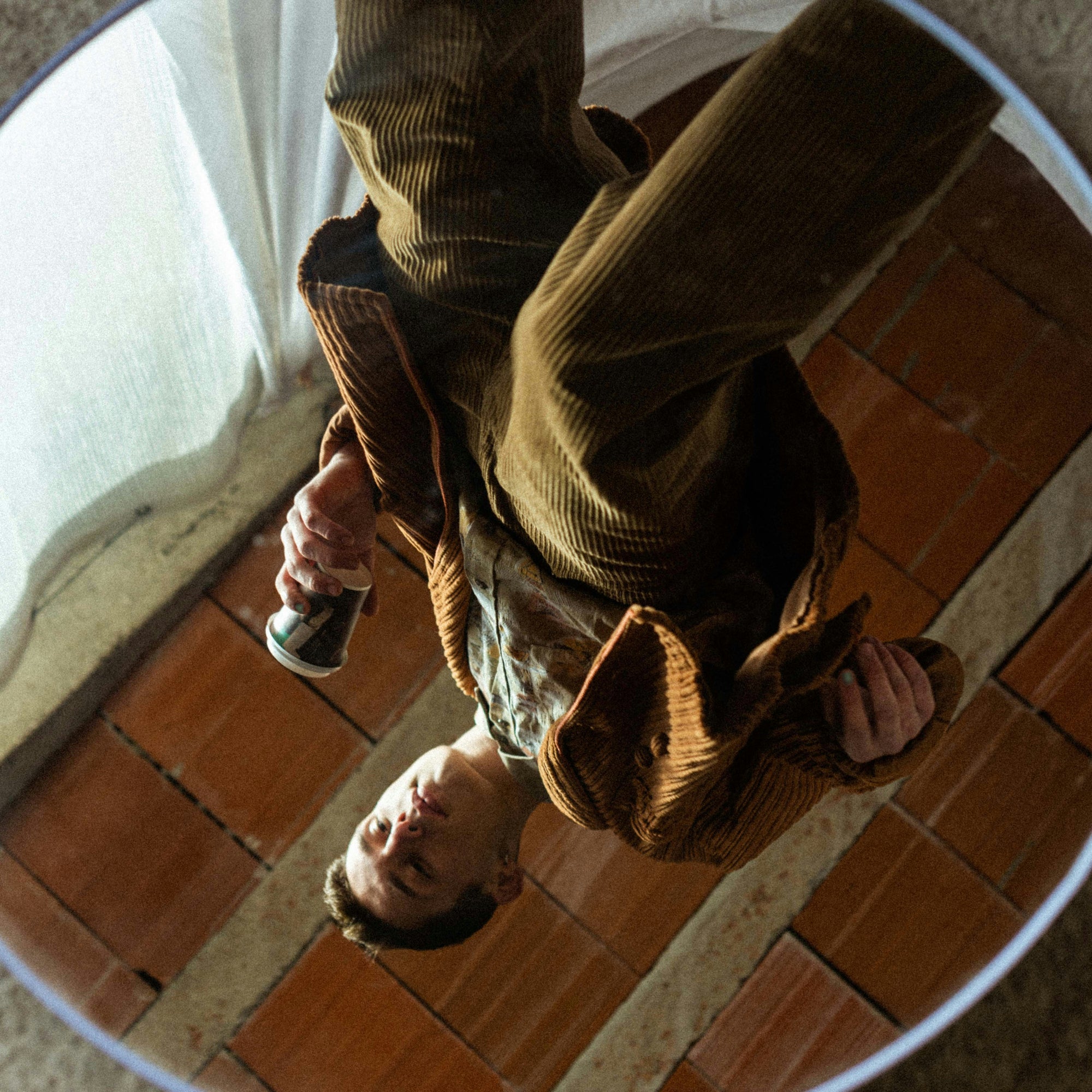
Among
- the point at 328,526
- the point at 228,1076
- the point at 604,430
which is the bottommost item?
the point at 228,1076

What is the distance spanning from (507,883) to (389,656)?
0.37ft

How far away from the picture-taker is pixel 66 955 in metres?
0.43

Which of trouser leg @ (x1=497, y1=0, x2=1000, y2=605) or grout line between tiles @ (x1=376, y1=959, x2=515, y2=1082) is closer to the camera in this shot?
trouser leg @ (x1=497, y1=0, x2=1000, y2=605)

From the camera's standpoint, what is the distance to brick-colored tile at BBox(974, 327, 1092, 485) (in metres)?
0.39

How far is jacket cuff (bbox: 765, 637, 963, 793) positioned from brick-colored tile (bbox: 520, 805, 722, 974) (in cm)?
9

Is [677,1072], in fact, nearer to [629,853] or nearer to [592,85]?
[629,853]

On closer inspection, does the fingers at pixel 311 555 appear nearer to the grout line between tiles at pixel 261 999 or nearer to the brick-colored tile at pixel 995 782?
the grout line between tiles at pixel 261 999

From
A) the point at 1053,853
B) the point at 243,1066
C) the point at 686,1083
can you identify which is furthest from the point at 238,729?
the point at 1053,853

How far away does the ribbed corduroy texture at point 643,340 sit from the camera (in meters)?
0.22

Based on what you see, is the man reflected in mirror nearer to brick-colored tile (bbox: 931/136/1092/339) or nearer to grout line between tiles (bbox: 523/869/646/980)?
grout line between tiles (bbox: 523/869/646/980)

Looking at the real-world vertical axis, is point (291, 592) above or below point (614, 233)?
below

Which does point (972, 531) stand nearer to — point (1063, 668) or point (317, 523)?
point (1063, 668)

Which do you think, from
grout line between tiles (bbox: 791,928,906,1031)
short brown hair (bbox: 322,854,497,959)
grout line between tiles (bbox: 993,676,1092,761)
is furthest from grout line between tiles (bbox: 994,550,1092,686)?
short brown hair (bbox: 322,854,497,959)

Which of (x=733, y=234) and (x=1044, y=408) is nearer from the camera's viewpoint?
(x=733, y=234)
